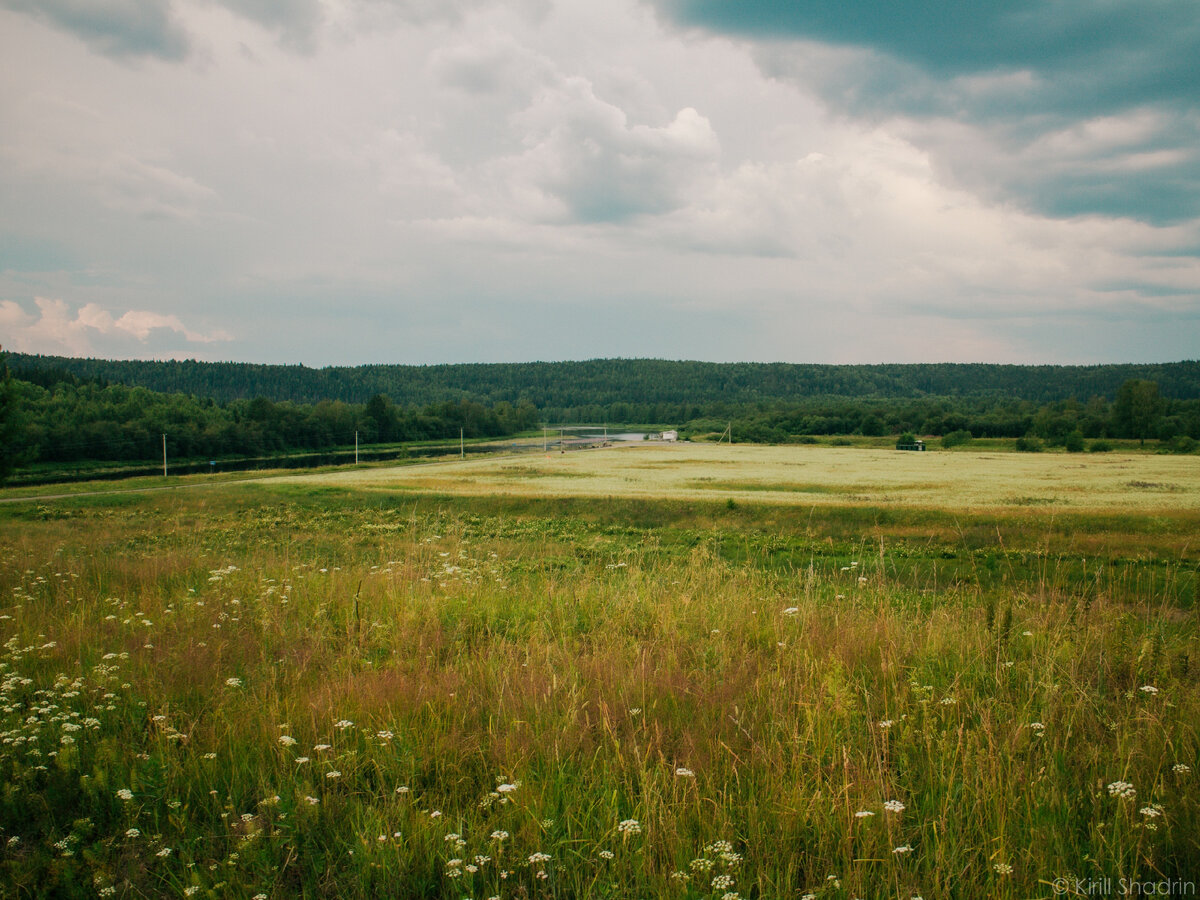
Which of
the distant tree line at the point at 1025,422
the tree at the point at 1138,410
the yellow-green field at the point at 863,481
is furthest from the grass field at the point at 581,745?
the tree at the point at 1138,410

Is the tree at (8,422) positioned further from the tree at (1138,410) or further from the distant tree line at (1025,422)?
the tree at (1138,410)

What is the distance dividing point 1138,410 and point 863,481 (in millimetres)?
79311

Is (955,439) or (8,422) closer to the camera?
(8,422)

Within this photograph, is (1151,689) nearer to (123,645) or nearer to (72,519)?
(123,645)

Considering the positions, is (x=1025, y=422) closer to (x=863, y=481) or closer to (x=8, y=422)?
(x=863, y=481)

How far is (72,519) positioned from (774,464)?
5424 centimetres

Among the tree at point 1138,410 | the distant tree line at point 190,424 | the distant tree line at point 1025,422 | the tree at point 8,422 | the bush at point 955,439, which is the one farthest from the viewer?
the bush at point 955,439

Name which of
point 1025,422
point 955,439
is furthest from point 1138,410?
point 955,439

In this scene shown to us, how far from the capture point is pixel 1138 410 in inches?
3819

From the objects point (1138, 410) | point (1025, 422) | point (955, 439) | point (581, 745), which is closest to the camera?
point (581, 745)

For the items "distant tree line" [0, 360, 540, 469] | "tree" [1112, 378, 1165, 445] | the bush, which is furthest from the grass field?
"tree" [1112, 378, 1165, 445]

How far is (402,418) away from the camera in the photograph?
156125 millimetres

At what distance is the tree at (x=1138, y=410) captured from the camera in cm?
9581

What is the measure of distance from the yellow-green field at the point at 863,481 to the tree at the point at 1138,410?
40.4 m
